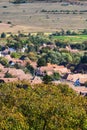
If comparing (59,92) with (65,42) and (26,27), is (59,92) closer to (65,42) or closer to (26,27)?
(65,42)

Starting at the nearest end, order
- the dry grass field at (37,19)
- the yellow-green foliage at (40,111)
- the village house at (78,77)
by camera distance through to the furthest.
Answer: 1. the yellow-green foliage at (40,111)
2. the village house at (78,77)
3. the dry grass field at (37,19)

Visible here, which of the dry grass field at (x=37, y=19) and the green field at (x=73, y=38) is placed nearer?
the green field at (x=73, y=38)

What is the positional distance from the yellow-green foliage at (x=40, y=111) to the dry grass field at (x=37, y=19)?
3786 inches

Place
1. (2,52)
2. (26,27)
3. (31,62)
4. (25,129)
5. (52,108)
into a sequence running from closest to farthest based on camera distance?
1. (25,129)
2. (52,108)
3. (31,62)
4. (2,52)
5. (26,27)

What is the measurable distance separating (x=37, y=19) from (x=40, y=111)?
12768 centimetres

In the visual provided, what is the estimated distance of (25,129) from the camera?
115 ft

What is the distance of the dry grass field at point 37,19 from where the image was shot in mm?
143750

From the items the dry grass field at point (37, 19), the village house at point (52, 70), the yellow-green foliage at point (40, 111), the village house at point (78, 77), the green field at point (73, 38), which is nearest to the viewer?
the yellow-green foliage at point (40, 111)

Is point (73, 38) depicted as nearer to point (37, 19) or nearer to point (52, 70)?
point (37, 19)

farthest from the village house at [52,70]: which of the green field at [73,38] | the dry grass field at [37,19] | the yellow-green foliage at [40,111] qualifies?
the dry grass field at [37,19]

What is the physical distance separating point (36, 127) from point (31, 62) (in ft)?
158

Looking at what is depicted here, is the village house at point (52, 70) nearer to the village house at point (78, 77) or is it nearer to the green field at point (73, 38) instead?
the village house at point (78, 77)

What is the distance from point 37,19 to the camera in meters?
164

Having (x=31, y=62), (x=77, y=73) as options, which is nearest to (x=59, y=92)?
(x=77, y=73)
